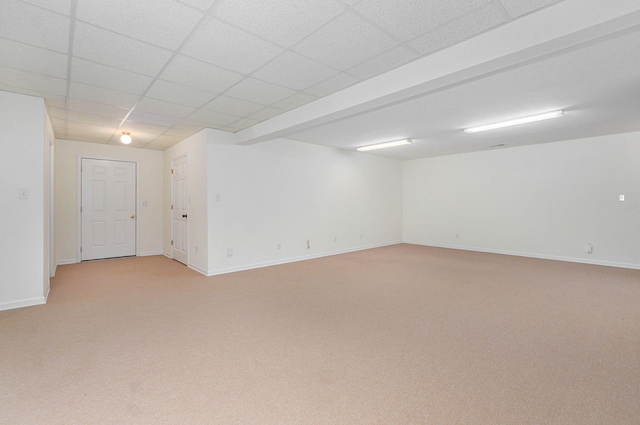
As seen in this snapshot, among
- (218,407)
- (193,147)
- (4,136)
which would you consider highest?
(193,147)

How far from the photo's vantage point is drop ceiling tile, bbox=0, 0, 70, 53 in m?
1.97

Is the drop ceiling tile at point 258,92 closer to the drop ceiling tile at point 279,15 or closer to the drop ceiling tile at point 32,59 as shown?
the drop ceiling tile at point 279,15

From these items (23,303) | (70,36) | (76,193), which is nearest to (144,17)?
(70,36)

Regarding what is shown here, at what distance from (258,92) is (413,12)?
1.96 m

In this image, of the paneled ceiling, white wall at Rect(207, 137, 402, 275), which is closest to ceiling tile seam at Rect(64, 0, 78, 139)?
the paneled ceiling

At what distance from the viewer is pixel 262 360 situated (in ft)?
7.74

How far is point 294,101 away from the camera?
3742 mm

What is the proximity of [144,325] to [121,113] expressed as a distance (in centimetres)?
299

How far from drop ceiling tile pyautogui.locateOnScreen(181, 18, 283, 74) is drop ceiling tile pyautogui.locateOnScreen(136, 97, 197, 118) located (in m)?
1.46

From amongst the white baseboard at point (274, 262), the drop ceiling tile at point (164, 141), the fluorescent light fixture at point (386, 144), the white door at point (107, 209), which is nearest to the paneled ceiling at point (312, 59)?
the drop ceiling tile at point (164, 141)

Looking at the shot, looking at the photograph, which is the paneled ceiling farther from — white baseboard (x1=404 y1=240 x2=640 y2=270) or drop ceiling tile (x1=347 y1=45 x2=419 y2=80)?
white baseboard (x1=404 y1=240 x2=640 y2=270)

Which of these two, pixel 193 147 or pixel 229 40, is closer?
pixel 229 40

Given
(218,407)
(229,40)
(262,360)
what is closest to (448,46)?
(229,40)

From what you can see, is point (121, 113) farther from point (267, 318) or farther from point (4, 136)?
point (267, 318)
